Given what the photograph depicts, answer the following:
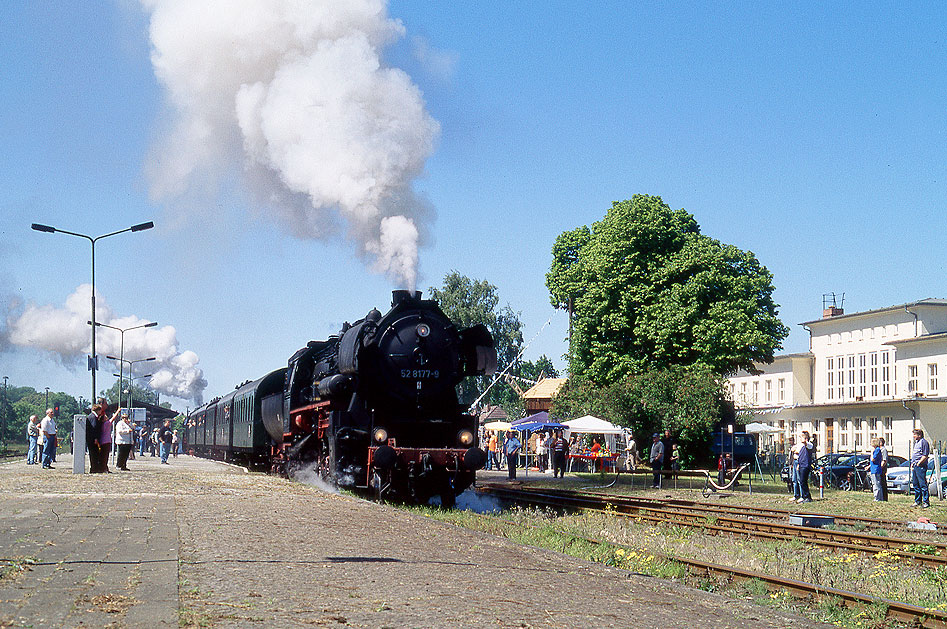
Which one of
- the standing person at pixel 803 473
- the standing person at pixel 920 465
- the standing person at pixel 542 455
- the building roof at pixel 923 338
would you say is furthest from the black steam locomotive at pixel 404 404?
the building roof at pixel 923 338

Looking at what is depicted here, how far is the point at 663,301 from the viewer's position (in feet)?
135

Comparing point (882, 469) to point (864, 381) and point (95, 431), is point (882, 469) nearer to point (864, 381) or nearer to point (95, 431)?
point (95, 431)

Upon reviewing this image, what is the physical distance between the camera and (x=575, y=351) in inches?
1708

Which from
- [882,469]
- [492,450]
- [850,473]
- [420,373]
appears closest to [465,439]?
[420,373]

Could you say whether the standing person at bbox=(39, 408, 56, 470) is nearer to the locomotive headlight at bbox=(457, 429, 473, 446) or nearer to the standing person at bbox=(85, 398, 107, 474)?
the standing person at bbox=(85, 398, 107, 474)

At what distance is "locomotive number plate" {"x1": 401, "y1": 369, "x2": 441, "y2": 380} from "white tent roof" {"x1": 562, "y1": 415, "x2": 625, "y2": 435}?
1500 centimetres

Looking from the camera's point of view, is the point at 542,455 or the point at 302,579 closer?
the point at 302,579

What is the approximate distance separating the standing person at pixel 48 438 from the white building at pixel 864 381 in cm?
2677

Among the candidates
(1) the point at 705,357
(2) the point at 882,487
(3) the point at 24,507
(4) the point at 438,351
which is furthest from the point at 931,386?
(3) the point at 24,507

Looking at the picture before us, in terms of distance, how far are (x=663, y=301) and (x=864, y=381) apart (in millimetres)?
19647

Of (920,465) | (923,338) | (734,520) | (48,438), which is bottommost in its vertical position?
(734,520)

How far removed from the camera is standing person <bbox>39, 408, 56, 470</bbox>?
1086 inches

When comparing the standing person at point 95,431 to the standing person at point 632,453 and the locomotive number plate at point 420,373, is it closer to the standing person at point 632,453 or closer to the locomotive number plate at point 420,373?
the locomotive number plate at point 420,373

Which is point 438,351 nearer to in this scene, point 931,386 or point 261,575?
point 261,575
